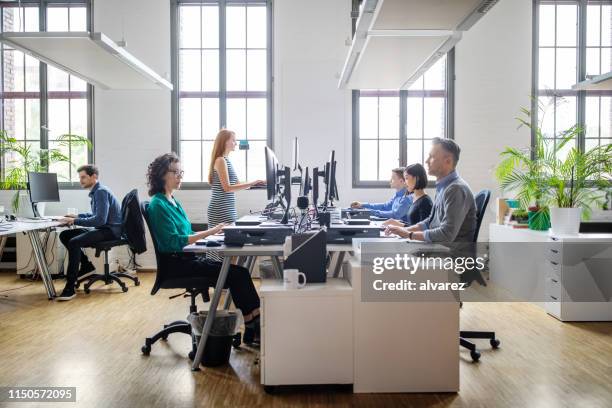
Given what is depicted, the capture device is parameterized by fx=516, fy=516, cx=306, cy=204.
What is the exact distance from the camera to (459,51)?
6504 mm

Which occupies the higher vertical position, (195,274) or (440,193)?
(440,193)

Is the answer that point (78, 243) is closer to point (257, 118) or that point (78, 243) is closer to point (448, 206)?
point (257, 118)

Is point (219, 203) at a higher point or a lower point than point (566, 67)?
lower

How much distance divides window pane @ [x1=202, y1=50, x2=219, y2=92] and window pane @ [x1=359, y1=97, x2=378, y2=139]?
1.91 metres

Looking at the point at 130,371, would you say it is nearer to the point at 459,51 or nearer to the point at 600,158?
the point at 600,158

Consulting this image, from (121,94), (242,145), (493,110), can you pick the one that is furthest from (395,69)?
(121,94)

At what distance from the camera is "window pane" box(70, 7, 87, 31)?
675 centimetres

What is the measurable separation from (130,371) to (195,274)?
67 centimetres

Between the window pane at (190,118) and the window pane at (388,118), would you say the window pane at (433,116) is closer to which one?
the window pane at (388,118)

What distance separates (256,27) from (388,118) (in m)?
2.09

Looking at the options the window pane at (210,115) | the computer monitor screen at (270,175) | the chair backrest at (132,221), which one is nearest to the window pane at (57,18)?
the window pane at (210,115)

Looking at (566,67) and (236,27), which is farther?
(236,27)

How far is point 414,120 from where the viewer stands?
673 cm

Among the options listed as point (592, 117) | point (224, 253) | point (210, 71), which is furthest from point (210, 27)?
point (592, 117)
